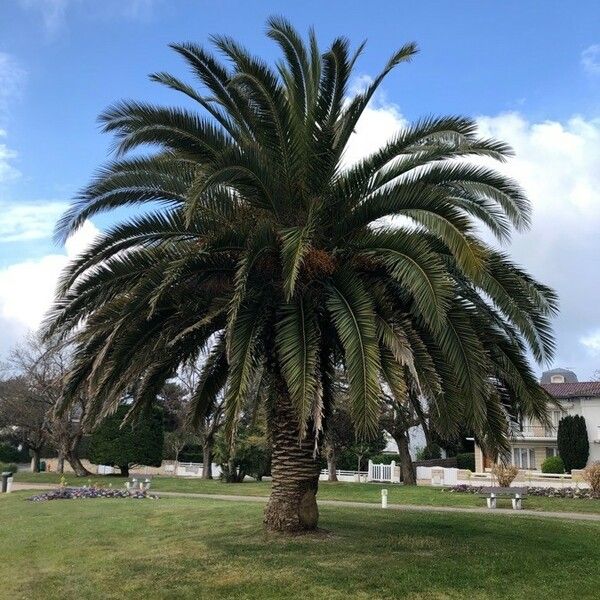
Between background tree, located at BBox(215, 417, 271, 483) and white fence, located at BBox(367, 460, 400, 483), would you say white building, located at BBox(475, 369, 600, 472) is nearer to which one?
white fence, located at BBox(367, 460, 400, 483)

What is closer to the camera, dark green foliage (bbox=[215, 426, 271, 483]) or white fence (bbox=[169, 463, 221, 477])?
dark green foliage (bbox=[215, 426, 271, 483])

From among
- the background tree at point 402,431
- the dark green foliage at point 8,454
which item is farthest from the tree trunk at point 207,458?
the dark green foliage at point 8,454

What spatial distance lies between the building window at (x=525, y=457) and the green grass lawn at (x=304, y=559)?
3158 cm

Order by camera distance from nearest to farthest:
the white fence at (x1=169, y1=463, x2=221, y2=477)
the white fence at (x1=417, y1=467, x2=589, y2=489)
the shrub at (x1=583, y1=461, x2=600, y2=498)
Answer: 1. the shrub at (x1=583, y1=461, x2=600, y2=498)
2. the white fence at (x1=417, y1=467, x2=589, y2=489)
3. the white fence at (x1=169, y1=463, x2=221, y2=477)

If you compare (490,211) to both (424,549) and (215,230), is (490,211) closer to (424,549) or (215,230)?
(215,230)

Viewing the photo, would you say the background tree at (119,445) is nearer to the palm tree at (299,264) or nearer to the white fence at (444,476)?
the white fence at (444,476)

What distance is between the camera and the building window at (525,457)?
44875 millimetres

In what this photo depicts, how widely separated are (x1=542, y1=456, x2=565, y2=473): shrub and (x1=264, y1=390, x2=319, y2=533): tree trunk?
3209 centimetres

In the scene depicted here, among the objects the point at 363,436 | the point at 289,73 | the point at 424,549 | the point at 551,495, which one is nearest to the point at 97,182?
the point at 289,73

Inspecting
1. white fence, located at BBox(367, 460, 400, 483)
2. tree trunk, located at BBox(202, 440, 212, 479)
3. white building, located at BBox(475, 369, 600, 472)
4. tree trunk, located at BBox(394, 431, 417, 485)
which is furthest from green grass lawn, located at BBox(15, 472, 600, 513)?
white building, located at BBox(475, 369, 600, 472)

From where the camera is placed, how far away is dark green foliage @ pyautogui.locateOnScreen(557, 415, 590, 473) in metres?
39.0

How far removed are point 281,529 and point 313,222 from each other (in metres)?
5.08

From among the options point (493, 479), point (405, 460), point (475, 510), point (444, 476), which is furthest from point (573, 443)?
point (475, 510)

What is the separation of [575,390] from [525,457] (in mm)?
5840
